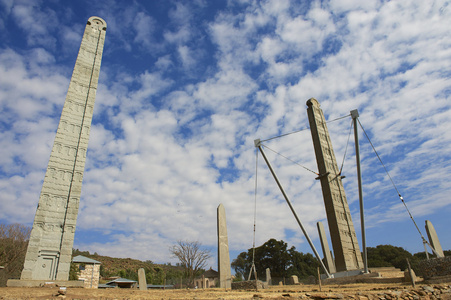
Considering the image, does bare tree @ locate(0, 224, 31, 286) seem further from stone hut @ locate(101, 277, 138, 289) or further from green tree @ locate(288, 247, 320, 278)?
green tree @ locate(288, 247, 320, 278)

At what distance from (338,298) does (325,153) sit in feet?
44.7

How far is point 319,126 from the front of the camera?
21078 mm

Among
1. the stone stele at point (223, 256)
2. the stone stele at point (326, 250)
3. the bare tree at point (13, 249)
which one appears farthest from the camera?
the bare tree at point (13, 249)

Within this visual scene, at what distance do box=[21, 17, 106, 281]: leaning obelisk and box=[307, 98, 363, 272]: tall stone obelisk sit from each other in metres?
16.2

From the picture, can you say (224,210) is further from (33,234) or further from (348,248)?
(33,234)

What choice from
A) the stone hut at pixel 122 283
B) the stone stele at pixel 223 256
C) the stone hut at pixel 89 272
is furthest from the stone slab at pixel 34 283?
the stone hut at pixel 122 283

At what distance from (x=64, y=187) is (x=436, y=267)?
19.5 meters

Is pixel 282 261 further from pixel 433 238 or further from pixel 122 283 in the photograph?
pixel 433 238

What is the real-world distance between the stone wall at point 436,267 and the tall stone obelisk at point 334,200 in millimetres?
5531

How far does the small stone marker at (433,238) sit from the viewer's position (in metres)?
14.1

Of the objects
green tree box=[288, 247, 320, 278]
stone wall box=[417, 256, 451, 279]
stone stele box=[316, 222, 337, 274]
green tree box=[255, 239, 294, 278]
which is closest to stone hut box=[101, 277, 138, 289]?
green tree box=[255, 239, 294, 278]

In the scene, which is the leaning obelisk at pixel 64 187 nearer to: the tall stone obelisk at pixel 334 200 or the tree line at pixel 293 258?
the tall stone obelisk at pixel 334 200

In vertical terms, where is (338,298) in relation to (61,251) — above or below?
below

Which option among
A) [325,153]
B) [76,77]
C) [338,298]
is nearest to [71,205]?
[76,77]
